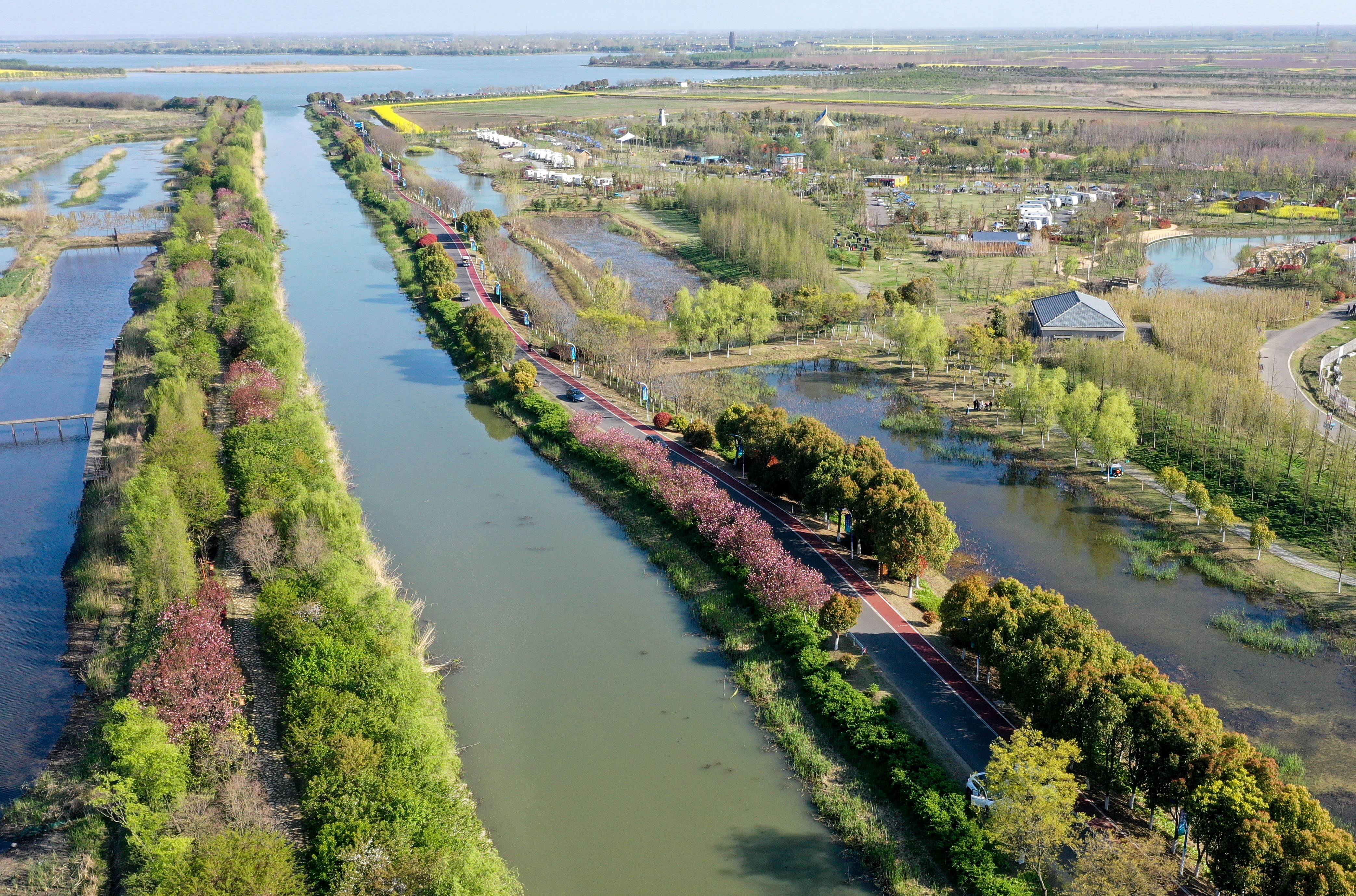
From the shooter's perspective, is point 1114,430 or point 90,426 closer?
point 1114,430

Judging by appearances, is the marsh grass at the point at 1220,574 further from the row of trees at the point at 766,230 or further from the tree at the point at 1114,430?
the row of trees at the point at 766,230

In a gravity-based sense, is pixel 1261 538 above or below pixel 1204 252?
below

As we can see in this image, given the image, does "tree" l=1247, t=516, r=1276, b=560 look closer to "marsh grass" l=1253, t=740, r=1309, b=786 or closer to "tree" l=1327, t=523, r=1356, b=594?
"tree" l=1327, t=523, r=1356, b=594

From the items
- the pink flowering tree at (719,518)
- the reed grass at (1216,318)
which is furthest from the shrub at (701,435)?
the reed grass at (1216,318)

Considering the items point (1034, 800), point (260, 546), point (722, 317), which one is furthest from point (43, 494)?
point (1034, 800)

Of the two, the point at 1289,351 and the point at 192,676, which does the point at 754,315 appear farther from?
the point at 192,676

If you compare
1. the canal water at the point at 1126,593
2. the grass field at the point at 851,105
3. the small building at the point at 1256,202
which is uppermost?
the grass field at the point at 851,105

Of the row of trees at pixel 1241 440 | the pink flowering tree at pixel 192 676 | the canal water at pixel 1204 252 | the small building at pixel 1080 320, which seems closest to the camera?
the pink flowering tree at pixel 192 676
